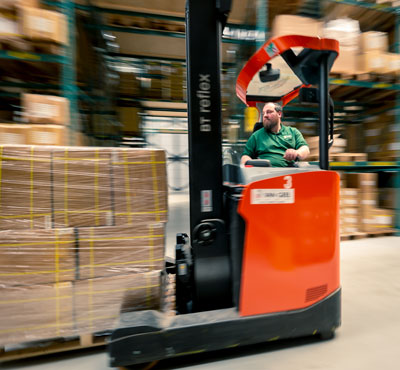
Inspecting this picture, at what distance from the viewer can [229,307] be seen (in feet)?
5.53

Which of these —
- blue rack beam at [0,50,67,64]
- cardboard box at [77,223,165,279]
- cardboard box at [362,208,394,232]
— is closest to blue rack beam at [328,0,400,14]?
cardboard box at [362,208,394,232]

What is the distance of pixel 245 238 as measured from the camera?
150 cm

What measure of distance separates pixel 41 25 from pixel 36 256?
3096mm

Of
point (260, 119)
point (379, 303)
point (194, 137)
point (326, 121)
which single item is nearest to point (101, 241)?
point (194, 137)

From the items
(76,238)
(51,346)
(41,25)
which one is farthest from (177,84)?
(51,346)

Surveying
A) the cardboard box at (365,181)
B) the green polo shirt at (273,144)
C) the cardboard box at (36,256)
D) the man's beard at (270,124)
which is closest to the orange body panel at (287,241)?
the green polo shirt at (273,144)

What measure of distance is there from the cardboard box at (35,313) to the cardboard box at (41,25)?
312 centimetres

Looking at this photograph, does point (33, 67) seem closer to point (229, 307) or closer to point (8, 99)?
point (8, 99)

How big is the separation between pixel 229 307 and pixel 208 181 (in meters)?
0.91

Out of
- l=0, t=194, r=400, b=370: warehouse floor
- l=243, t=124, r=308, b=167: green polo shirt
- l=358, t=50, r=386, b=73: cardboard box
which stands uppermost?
l=358, t=50, r=386, b=73: cardboard box

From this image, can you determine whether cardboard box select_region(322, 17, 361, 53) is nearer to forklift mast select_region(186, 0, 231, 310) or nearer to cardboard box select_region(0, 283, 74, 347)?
forklift mast select_region(186, 0, 231, 310)

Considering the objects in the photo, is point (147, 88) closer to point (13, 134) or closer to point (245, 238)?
point (13, 134)

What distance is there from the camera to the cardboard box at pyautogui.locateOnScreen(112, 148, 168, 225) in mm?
1643

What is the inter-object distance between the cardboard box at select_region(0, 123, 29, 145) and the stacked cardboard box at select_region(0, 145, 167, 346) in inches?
69.4
